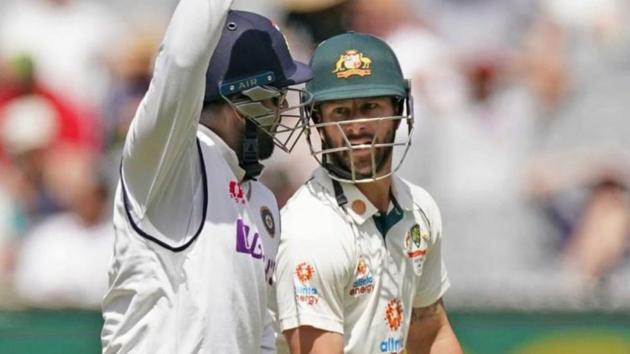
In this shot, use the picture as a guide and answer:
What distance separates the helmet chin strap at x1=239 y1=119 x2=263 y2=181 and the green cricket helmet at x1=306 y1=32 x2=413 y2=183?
0.50 m

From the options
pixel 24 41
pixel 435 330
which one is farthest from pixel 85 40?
pixel 435 330

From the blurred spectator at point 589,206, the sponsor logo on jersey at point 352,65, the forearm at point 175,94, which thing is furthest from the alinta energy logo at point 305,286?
the blurred spectator at point 589,206

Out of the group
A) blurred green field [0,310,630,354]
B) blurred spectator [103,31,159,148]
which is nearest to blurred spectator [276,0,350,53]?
blurred spectator [103,31,159,148]

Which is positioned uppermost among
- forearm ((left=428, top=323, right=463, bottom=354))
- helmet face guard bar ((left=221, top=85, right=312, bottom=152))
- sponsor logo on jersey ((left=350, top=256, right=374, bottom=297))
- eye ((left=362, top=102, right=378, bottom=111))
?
helmet face guard bar ((left=221, top=85, right=312, bottom=152))

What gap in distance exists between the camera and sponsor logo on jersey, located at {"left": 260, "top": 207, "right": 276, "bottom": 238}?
12.6 ft

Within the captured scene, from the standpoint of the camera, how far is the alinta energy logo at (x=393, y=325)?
4.25 metres

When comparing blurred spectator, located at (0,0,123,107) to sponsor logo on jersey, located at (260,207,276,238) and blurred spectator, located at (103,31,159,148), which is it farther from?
sponsor logo on jersey, located at (260,207,276,238)

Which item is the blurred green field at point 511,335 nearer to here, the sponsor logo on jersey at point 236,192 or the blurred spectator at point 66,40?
the blurred spectator at point 66,40

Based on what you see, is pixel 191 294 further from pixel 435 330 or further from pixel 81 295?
pixel 81 295

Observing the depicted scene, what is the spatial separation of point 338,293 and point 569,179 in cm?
395

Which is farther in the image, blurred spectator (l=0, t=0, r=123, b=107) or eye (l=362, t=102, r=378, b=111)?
blurred spectator (l=0, t=0, r=123, b=107)

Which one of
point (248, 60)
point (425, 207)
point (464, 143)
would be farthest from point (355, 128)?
point (464, 143)

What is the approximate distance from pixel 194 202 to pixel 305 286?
2.36 ft

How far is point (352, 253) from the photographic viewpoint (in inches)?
165
